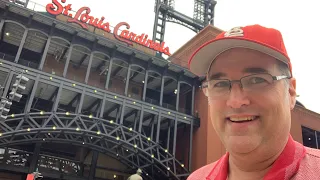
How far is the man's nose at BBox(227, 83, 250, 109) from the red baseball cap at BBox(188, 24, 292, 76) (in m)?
0.25

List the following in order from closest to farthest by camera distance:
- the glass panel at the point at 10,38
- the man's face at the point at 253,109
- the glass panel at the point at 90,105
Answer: the man's face at the point at 253,109 → the glass panel at the point at 10,38 → the glass panel at the point at 90,105

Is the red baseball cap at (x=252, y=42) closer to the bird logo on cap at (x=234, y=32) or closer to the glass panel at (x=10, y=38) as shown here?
the bird logo on cap at (x=234, y=32)

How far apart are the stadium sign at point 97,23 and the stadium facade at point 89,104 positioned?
0.09m

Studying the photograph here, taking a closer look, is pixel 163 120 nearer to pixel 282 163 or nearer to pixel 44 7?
pixel 44 7

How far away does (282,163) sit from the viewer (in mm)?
1646

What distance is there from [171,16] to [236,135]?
41668 millimetres

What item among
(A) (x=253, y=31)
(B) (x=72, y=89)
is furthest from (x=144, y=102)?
(A) (x=253, y=31)

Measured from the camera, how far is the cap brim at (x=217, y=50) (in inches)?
67.6

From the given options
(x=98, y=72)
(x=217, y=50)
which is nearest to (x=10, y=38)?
(x=98, y=72)

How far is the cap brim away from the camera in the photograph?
172 centimetres

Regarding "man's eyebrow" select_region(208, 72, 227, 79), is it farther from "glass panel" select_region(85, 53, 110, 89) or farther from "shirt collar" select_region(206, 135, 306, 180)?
"glass panel" select_region(85, 53, 110, 89)

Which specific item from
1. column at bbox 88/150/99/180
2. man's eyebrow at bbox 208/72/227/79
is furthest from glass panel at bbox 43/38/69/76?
man's eyebrow at bbox 208/72/227/79

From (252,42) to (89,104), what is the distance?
25.5 m

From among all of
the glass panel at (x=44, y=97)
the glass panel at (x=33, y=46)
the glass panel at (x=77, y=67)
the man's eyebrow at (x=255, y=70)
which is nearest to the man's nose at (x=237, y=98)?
the man's eyebrow at (x=255, y=70)
